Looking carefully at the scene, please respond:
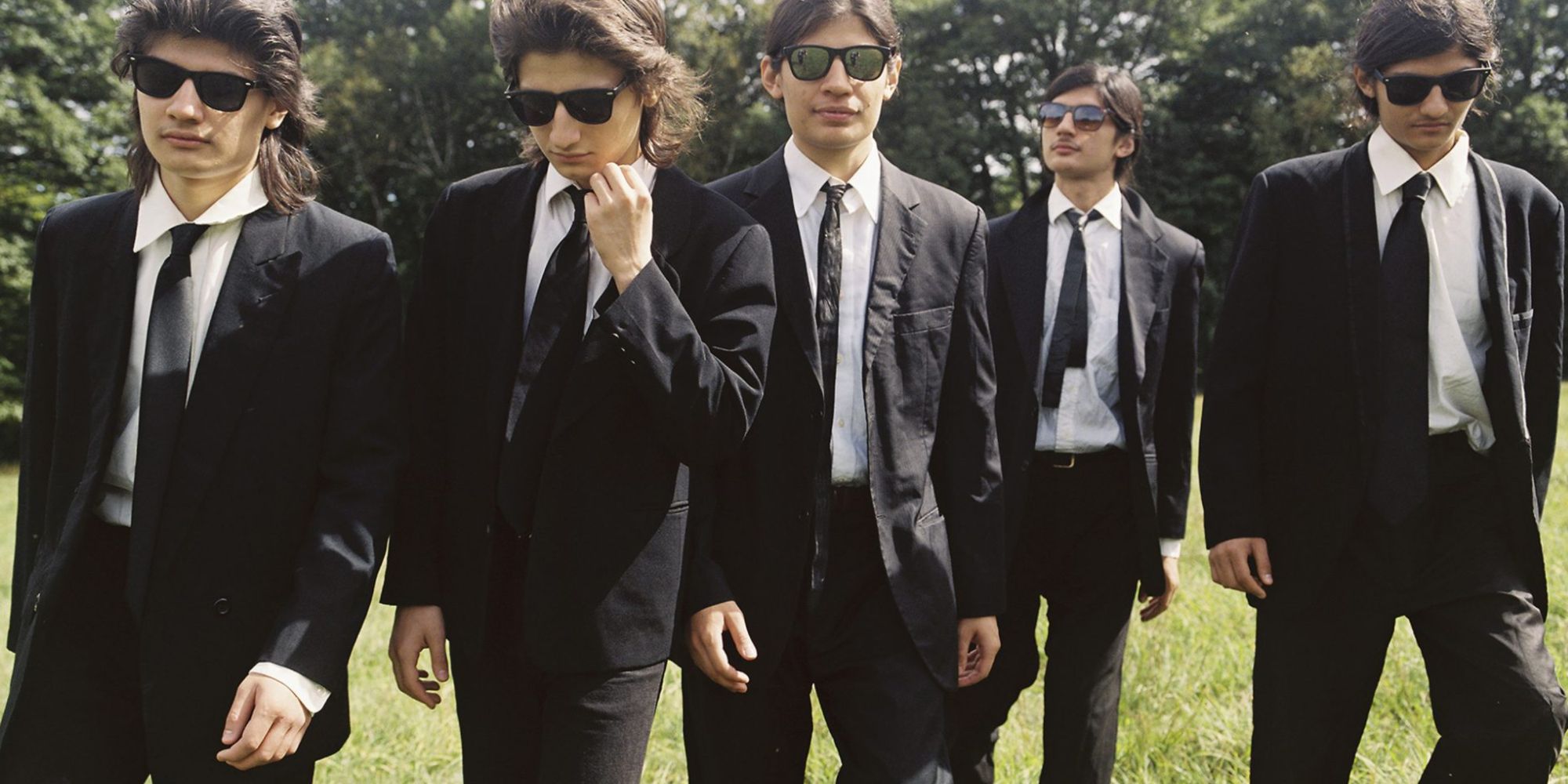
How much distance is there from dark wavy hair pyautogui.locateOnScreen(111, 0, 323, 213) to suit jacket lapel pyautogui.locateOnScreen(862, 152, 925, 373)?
137 cm

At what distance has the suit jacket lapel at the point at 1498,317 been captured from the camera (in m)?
3.65

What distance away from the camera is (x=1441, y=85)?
147 inches

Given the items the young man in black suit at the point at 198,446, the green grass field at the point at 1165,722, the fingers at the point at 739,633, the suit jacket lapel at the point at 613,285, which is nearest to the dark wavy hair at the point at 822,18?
the suit jacket lapel at the point at 613,285

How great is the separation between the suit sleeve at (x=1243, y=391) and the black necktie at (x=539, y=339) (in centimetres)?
202

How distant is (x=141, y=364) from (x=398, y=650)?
85 cm

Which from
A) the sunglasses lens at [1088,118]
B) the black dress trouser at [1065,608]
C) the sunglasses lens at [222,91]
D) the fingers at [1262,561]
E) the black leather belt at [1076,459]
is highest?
the sunglasses lens at [1088,118]

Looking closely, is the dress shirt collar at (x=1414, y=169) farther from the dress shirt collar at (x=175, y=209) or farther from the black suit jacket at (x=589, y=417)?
the dress shirt collar at (x=175, y=209)

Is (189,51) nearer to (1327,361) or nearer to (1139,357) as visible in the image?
(1327,361)

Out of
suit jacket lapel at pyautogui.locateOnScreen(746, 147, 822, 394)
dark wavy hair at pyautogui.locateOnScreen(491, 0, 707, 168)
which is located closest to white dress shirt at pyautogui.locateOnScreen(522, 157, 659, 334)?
dark wavy hair at pyautogui.locateOnScreen(491, 0, 707, 168)

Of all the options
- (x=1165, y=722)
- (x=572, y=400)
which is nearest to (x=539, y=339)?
(x=572, y=400)

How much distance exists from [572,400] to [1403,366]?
231cm

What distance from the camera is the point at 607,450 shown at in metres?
2.93

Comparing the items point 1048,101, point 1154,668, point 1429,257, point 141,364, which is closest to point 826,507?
point 141,364

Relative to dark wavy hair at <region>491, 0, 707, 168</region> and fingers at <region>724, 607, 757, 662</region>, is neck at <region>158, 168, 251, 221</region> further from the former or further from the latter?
fingers at <region>724, 607, 757, 662</region>
